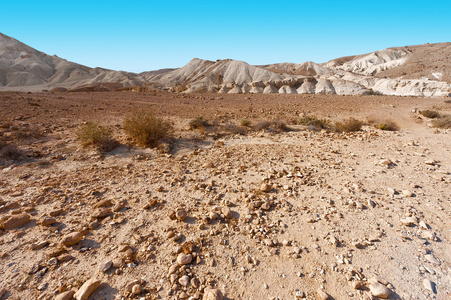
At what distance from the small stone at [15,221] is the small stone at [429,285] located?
5.18 metres

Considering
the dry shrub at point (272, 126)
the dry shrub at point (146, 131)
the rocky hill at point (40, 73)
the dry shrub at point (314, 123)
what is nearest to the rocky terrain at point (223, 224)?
the dry shrub at point (146, 131)

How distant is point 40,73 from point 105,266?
112 meters

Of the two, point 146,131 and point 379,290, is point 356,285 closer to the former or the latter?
point 379,290

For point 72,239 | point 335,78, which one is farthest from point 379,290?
point 335,78

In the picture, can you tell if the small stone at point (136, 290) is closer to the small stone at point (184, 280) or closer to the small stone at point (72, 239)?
the small stone at point (184, 280)

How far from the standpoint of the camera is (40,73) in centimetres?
8175

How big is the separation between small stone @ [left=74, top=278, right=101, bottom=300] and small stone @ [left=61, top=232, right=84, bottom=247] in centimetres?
74

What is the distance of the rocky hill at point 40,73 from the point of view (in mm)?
69750

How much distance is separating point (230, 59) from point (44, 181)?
68435 millimetres

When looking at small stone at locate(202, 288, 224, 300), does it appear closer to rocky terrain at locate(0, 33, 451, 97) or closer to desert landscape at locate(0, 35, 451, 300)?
desert landscape at locate(0, 35, 451, 300)

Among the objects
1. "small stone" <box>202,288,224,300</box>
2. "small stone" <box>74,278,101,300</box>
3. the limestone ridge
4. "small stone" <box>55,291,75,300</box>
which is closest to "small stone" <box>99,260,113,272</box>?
"small stone" <box>74,278,101,300</box>

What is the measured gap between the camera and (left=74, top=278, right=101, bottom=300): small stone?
2035mm

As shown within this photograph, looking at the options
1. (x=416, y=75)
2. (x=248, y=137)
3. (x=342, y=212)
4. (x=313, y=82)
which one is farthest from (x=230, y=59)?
(x=342, y=212)

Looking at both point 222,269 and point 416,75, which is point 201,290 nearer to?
point 222,269
